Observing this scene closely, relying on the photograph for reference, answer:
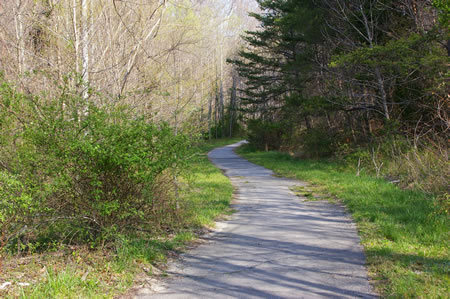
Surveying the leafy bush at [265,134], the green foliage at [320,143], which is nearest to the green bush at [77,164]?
the green foliage at [320,143]

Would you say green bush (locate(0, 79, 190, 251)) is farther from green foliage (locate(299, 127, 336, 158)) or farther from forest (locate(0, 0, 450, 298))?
green foliage (locate(299, 127, 336, 158))

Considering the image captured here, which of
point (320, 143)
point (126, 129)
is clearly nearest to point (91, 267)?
point (126, 129)

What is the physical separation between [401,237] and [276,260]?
2223 millimetres

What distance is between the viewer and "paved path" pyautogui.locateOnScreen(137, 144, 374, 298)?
4.51 meters

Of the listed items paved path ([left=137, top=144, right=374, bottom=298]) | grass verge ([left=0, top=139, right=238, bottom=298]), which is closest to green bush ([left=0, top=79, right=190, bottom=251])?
grass verge ([left=0, top=139, right=238, bottom=298])

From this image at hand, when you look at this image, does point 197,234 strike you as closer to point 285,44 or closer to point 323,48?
point 323,48

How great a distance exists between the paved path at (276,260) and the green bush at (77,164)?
53.0 inches

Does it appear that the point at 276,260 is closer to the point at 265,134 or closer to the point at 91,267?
the point at 91,267

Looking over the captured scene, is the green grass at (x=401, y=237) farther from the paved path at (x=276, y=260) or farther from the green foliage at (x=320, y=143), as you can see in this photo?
the green foliage at (x=320, y=143)

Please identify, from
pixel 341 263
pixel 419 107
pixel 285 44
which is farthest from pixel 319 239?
pixel 285 44

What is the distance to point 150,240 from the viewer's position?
636 centimetres

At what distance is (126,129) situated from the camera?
18.2 feet

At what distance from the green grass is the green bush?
337cm

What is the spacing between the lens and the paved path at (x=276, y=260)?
177 inches
